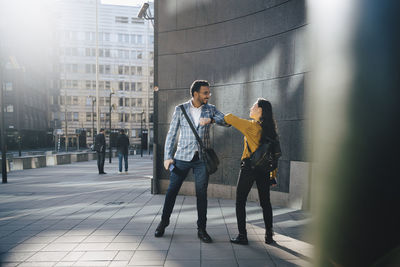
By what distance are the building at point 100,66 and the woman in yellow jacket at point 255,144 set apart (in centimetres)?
5148

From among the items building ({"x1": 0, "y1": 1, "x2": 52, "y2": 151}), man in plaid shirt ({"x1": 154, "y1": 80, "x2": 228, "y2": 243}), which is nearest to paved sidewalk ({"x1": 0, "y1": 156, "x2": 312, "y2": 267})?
man in plaid shirt ({"x1": 154, "y1": 80, "x2": 228, "y2": 243})

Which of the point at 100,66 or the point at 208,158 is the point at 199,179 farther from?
the point at 100,66

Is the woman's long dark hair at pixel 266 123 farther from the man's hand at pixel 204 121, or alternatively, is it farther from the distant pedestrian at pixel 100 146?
the distant pedestrian at pixel 100 146

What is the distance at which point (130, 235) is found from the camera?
404cm

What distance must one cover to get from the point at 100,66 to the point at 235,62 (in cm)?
5354

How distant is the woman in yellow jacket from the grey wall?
6.66 feet

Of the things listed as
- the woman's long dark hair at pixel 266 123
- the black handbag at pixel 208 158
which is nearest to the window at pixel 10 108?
the black handbag at pixel 208 158

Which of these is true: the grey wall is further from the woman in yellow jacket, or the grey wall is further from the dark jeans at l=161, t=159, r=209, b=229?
the dark jeans at l=161, t=159, r=209, b=229

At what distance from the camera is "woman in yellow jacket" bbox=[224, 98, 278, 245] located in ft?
11.1

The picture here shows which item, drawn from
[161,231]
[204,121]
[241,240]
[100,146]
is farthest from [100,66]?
[241,240]

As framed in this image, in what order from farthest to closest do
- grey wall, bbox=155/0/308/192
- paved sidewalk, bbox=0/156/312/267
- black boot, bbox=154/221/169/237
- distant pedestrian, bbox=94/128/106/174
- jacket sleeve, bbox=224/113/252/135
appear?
distant pedestrian, bbox=94/128/106/174 → grey wall, bbox=155/0/308/192 → black boot, bbox=154/221/169/237 → jacket sleeve, bbox=224/113/252/135 → paved sidewalk, bbox=0/156/312/267

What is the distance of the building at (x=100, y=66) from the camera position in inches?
2096

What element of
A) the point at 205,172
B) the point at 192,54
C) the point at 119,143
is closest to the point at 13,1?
the point at 119,143

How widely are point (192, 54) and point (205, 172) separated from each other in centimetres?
400
